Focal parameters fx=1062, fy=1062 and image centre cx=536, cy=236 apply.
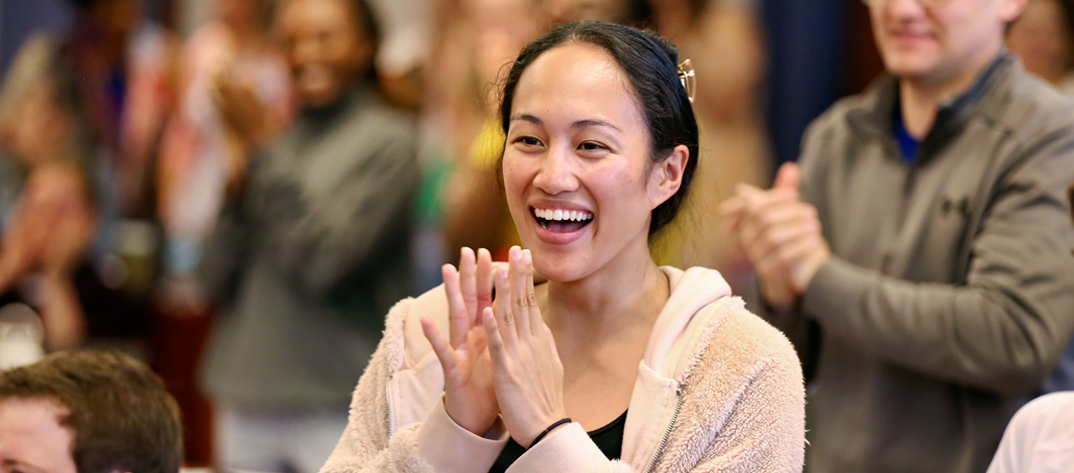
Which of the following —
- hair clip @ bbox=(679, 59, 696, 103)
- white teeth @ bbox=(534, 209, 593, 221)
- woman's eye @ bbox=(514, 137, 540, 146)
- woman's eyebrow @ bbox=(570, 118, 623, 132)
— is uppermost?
hair clip @ bbox=(679, 59, 696, 103)

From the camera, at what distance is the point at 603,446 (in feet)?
4.33

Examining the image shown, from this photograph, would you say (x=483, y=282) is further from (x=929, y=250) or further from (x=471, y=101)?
(x=471, y=101)

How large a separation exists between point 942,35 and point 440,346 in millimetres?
1162

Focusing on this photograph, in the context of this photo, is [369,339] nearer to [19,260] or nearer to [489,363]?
[489,363]

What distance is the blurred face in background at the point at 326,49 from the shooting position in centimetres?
279

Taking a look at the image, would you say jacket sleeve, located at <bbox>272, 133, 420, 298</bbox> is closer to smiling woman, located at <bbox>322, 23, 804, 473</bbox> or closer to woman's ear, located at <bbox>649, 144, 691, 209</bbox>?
smiling woman, located at <bbox>322, 23, 804, 473</bbox>

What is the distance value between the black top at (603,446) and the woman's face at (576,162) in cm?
19

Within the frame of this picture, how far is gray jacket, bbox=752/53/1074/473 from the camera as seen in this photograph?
1.75 meters

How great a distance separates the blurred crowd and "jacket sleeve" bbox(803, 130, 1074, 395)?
38cm

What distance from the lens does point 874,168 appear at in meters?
2.01

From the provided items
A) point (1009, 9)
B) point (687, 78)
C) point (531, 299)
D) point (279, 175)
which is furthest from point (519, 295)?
point (279, 175)

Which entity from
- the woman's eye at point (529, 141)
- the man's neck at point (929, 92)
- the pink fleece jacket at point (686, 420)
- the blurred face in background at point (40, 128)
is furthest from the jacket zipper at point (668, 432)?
the blurred face in background at point (40, 128)

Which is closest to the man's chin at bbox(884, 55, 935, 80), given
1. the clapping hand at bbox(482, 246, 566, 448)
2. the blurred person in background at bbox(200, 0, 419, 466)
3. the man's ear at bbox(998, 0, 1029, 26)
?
the man's ear at bbox(998, 0, 1029, 26)

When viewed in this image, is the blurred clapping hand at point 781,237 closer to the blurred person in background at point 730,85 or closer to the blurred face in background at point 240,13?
the blurred person in background at point 730,85
